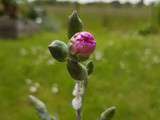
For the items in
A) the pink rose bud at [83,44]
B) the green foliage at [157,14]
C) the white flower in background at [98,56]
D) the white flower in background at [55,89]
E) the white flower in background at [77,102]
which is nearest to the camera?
the pink rose bud at [83,44]

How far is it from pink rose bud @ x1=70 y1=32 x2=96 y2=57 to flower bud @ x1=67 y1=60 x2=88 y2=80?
0.21 ft

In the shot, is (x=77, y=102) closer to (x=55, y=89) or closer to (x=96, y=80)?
→ (x=55, y=89)

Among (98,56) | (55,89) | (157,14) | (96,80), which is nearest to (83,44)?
(55,89)

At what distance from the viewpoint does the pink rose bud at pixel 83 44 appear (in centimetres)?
103

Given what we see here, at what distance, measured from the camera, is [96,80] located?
6141mm

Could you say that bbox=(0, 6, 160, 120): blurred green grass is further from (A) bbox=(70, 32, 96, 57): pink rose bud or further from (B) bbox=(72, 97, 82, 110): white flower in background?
(A) bbox=(70, 32, 96, 57): pink rose bud

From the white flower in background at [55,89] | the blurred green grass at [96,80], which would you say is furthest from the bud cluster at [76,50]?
the white flower in background at [55,89]

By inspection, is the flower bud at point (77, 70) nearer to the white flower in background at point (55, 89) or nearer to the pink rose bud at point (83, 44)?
the pink rose bud at point (83, 44)

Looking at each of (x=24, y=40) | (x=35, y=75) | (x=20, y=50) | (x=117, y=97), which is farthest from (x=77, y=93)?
(x=24, y=40)

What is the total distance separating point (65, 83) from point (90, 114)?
0.72 meters

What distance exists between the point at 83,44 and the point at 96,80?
16.8 ft

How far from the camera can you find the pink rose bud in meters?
1.03

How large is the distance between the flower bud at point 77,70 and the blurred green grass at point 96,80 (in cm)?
410

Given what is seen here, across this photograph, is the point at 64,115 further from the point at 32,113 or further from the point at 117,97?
the point at 117,97
